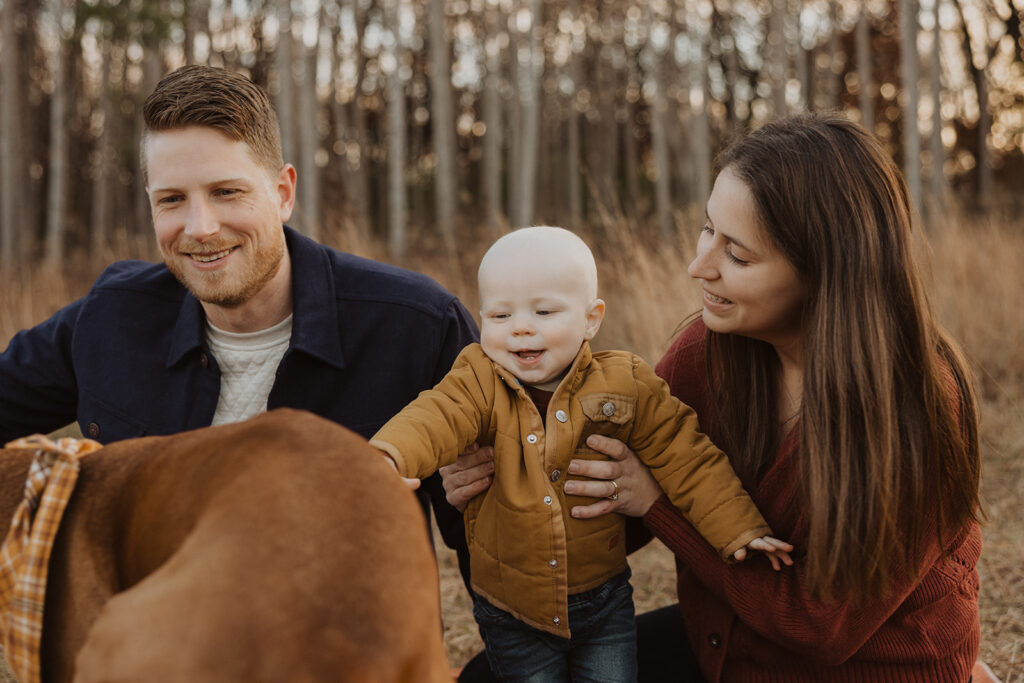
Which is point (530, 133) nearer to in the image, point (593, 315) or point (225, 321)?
point (225, 321)

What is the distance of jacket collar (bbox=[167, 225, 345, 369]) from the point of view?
2365 millimetres

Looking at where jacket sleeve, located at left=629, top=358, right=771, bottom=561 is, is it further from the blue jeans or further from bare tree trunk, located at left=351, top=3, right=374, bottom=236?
bare tree trunk, located at left=351, top=3, right=374, bottom=236

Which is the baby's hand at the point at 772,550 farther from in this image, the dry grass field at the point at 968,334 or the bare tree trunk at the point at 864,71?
the bare tree trunk at the point at 864,71

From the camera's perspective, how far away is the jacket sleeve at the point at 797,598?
1801mm

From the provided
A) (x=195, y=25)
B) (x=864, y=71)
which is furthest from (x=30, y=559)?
(x=864, y=71)

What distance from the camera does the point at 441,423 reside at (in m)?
1.80

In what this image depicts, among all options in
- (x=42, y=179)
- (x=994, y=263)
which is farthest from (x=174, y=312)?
(x=42, y=179)

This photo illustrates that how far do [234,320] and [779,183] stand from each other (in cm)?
154

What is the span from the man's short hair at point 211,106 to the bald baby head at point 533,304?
0.86 meters

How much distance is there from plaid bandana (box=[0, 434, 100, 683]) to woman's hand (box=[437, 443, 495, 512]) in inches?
37.2

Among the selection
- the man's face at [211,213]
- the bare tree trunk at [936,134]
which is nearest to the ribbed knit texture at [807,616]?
the man's face at [211,213]

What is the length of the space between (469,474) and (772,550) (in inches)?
27.2

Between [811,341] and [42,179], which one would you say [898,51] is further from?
[811,341]

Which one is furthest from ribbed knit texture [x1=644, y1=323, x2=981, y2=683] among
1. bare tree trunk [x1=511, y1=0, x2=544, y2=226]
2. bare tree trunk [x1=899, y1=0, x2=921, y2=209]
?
bare tree trunk [x1=899, y1=0, x2=921, y2=209]
